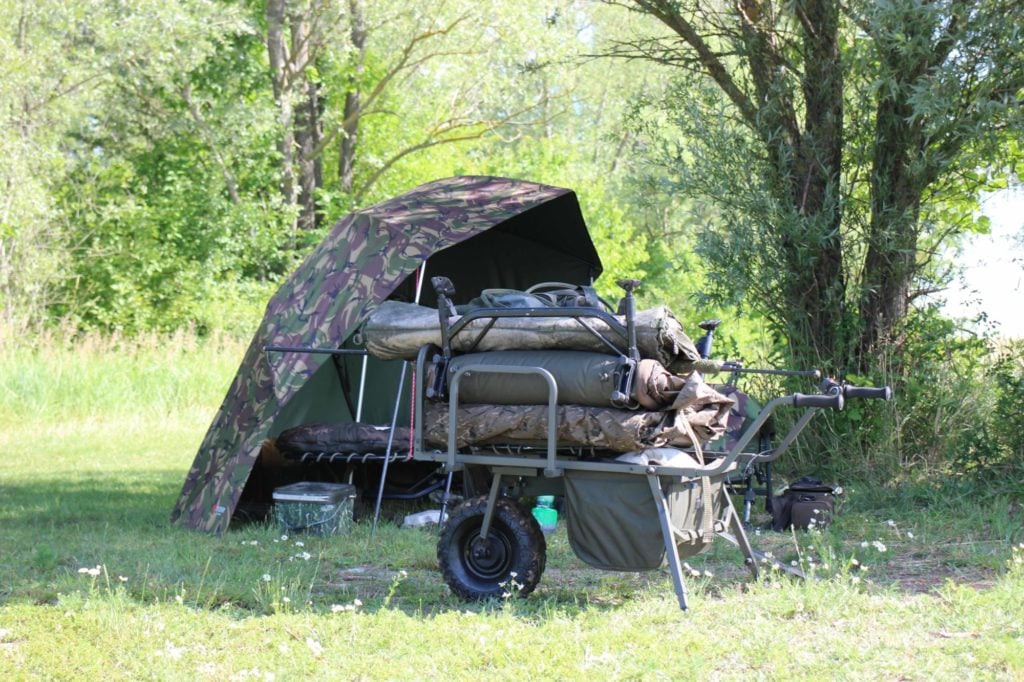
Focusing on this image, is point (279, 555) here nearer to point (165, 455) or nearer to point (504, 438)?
point (504, 438)

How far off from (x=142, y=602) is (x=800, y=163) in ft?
18.7

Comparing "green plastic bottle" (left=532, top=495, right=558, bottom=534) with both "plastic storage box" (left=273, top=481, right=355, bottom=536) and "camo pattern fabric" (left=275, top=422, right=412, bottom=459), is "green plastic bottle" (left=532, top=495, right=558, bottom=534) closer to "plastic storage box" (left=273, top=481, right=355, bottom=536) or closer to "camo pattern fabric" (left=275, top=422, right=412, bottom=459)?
"camo pattern fabric" (left=275, top=422, right=412, bottom=459)

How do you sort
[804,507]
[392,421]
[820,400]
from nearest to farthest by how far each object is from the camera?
[820,400]
[804,507]
[392,421]

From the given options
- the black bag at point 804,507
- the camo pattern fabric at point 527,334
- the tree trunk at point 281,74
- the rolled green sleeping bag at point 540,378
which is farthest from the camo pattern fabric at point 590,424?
the tree trunk at point 281,74

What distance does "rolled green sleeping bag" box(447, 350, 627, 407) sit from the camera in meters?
4.89

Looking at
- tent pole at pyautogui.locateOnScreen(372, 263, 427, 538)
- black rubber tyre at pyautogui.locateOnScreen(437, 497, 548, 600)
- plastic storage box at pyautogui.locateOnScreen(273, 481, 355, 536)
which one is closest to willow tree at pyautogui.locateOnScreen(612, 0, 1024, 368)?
tent pole at pyautogui.locateOnScreen(372, 263, 427, 538)

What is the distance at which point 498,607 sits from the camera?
505cm

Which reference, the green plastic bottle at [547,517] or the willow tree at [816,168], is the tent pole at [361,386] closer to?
the green plastic bottle at [547,517]

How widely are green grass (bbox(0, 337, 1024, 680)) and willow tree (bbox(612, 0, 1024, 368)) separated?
57.2 inches

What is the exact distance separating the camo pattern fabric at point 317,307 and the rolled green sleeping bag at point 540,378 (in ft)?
7.97

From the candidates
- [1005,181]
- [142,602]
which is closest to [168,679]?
[142,602]

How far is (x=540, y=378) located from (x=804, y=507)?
2.64 metres

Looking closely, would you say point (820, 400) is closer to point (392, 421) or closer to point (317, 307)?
point (392, 421)

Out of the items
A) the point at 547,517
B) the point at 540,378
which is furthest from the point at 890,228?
the point at 540,378
